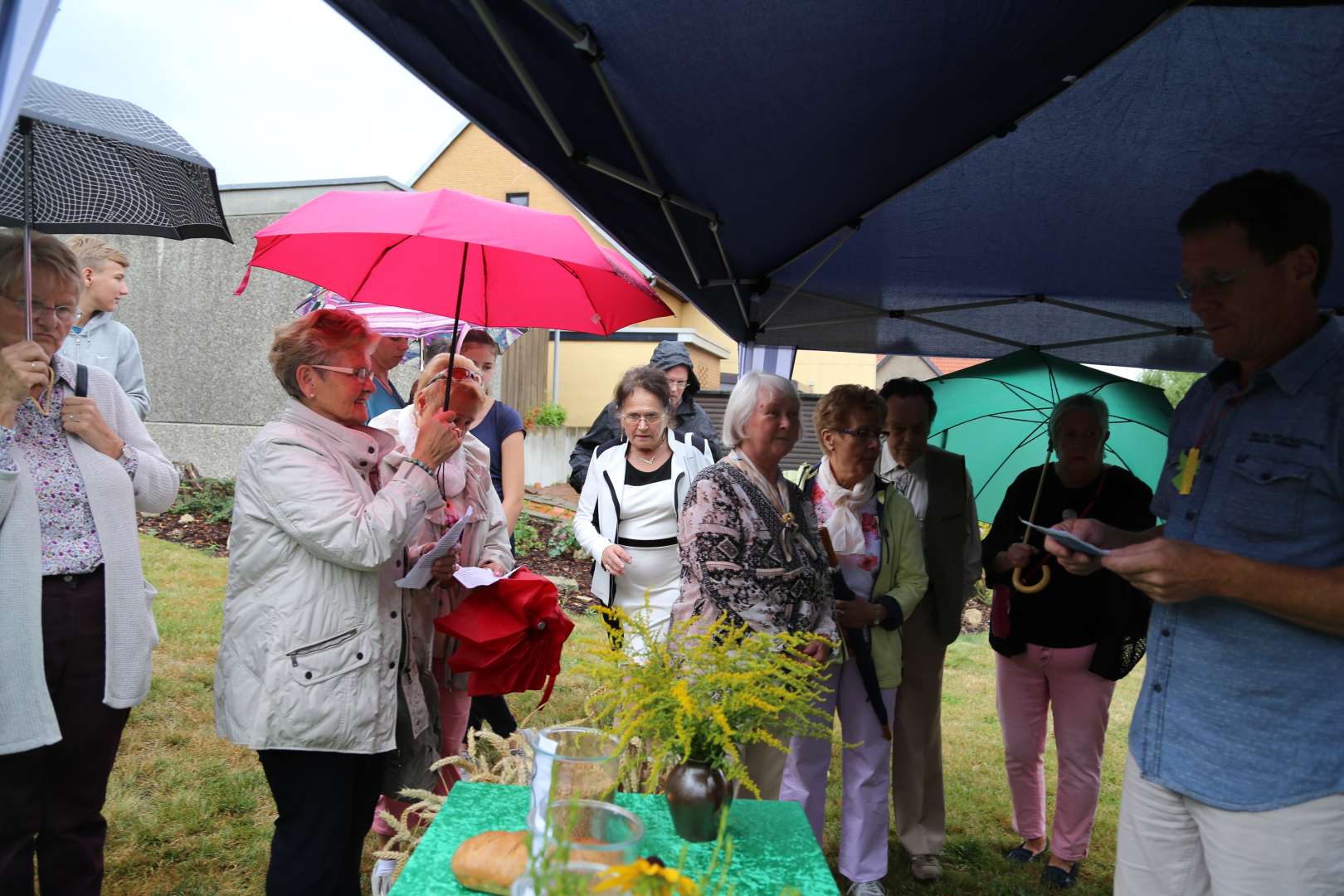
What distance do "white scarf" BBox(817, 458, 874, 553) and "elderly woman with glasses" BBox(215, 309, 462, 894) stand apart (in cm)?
158

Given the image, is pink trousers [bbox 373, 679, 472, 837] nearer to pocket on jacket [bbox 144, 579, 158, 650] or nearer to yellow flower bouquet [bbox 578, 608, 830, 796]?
pocket on jacket [bbox 144, 579, 158, 650]

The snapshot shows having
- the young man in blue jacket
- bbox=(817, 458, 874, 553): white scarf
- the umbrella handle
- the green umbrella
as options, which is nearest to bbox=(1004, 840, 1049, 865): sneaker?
the umbrella handle

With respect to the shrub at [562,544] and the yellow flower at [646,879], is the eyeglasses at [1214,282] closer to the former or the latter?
the yellow flower at [646,879]

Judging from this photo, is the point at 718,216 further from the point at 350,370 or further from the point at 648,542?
the point at 648,542

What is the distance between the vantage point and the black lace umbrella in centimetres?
227

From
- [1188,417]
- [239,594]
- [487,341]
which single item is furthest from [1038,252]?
[239,594]

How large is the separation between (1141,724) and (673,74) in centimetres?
178

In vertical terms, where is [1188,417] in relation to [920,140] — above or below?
below

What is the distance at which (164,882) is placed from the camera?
3021mm

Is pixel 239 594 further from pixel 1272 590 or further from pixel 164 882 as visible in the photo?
pixel 1272 590

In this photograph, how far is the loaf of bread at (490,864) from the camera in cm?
131

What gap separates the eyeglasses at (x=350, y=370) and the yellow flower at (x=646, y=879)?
5.65ft

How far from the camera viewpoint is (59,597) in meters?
2.20

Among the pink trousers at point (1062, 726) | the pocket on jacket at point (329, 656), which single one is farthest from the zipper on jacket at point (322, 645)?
the pink trousers at point (1062, 726)
